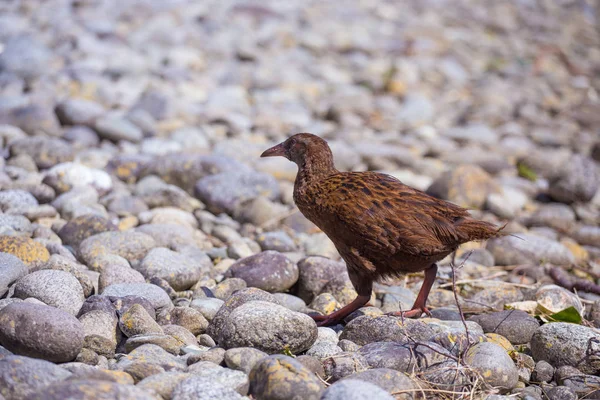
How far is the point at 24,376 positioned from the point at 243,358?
41.6 inches

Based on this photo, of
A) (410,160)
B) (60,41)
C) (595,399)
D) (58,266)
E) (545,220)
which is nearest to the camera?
(595,399)

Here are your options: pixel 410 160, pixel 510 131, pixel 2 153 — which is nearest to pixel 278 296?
pixel 2 153

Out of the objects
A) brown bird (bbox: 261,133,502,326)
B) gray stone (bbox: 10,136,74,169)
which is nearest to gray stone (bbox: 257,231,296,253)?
brown bird (bbox: 261,133,502,326)

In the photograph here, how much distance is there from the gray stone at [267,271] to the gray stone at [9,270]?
4.82ft

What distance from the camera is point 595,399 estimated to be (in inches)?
150

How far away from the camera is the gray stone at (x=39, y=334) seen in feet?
11.3

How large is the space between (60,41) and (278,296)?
24.5 feet

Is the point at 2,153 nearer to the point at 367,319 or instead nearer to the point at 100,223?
the point at 100,223

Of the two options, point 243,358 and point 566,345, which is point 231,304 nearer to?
point 243,358

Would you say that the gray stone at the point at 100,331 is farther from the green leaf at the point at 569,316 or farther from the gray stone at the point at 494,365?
the green leaf at the point at 569,316

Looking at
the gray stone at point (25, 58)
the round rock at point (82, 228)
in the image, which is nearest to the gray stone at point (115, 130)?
the gray stone at point (25, 58)

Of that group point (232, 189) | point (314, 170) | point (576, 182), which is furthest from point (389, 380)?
point (576, 182)

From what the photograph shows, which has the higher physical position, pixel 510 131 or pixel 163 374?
pixel 163 374

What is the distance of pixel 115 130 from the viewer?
7.99 m
